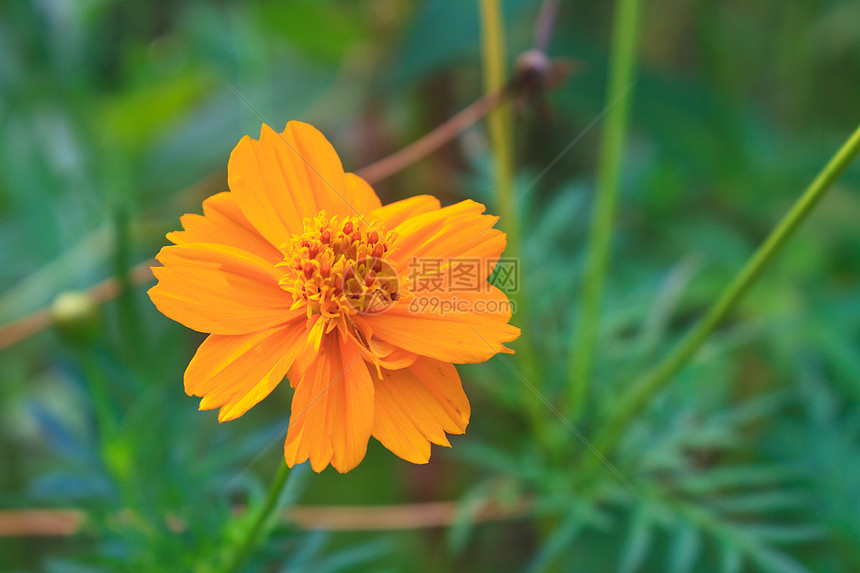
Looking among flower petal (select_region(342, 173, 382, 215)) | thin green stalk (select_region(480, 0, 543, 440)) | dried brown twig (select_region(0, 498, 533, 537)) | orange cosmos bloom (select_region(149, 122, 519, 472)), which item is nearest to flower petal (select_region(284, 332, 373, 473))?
orange cosmos bloom (select_region(149, 122, 519, 472))

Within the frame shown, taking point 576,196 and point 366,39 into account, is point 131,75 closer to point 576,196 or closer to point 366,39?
point 366,39

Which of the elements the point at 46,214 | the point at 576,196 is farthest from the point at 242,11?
the point at 576,196

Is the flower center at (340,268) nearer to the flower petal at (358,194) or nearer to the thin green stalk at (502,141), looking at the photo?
the flower petal at (358,194)

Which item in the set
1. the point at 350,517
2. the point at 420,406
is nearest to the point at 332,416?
the point at 420,406

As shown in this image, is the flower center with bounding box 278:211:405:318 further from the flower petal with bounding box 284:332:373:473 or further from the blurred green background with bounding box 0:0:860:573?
the blurred green background with bounding box 0:0:860:573

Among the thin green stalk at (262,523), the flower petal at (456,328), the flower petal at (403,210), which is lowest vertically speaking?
the thin green stalk at (262,523)

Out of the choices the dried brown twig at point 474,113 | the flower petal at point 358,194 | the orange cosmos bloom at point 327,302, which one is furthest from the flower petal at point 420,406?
the dried brown twig at point 474,113
